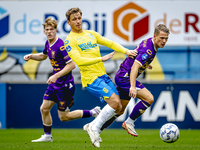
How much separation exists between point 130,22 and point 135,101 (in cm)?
451

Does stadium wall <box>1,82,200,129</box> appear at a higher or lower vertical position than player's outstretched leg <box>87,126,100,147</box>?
lower

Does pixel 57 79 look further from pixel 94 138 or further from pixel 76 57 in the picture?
pixel 94 138

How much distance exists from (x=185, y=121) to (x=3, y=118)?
16.0 ft

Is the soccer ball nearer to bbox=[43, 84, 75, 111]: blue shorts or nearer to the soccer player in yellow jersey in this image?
the soccer player in yellow jersey

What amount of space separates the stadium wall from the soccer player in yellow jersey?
152 inches

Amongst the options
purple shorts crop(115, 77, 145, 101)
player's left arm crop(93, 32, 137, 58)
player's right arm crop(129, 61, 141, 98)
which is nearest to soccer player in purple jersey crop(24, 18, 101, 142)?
player's left arm crop(93, 32, 137, 58)

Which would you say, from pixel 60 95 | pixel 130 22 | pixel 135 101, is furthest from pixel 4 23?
pixel 60 95

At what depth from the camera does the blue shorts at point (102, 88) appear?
5.66m

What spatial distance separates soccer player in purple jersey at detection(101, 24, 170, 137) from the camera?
18.8 ft

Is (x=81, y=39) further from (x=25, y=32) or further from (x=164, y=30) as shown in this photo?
(x=25, y=32)

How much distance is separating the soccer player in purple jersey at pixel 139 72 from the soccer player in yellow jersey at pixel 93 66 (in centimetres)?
24

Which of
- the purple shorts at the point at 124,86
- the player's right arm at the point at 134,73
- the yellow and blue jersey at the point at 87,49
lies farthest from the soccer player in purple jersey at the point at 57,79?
the player's right arm at the point at 134,73

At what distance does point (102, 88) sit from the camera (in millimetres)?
5695

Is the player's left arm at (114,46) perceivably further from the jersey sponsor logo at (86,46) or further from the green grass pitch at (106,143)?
the green grass pitch at (106,143)
